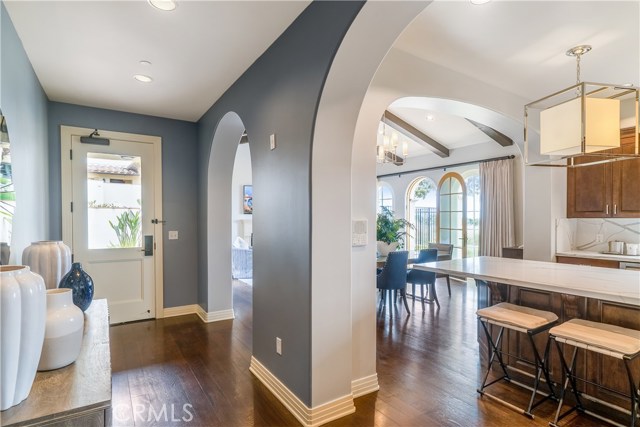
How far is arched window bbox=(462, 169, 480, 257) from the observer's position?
260 inches

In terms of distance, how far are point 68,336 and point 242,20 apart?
2.03 metres

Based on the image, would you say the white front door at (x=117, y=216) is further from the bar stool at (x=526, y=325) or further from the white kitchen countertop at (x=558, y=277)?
the bar stool at (x=526, y=325)

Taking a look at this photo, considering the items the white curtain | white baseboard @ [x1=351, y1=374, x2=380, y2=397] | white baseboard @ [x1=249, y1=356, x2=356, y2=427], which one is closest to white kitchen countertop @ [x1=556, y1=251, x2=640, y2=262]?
the white curtain

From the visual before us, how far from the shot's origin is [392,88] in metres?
2.60

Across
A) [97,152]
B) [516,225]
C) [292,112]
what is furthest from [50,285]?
[516,225]

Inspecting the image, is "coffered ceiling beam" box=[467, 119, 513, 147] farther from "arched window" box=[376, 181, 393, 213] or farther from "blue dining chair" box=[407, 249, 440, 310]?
"arched window" box=[376, 181, 393, 213]

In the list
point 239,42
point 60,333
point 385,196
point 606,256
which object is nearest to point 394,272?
point 606,256

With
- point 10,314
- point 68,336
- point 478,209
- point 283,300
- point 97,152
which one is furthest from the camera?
point 478,209

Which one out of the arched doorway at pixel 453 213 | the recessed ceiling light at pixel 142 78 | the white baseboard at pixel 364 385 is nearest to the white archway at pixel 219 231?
the recessed ceiling light at pixel 142 78

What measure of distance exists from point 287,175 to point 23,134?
195 centimetres

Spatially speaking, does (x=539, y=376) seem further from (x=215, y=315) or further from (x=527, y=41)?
(x=215, y=315)

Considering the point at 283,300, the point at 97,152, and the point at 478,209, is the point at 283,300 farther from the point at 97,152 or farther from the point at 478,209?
the point at 478,209

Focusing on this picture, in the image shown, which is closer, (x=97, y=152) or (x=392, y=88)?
(x=392, y=88)

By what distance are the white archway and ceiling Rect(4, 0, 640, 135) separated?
851 millimetres
